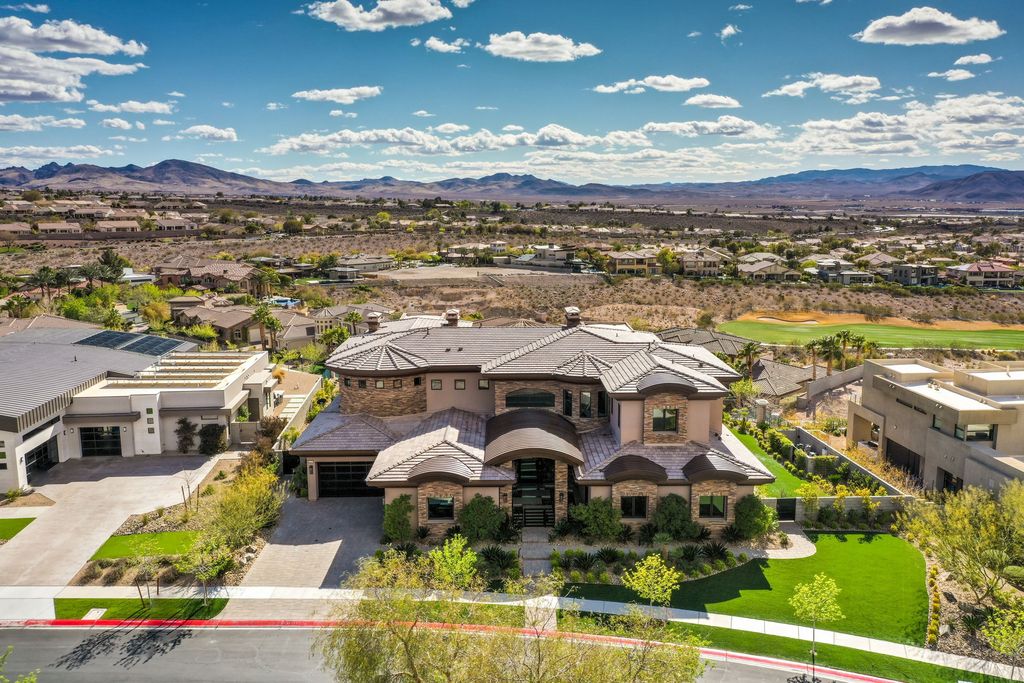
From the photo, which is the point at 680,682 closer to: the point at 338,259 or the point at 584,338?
the point at 584,338

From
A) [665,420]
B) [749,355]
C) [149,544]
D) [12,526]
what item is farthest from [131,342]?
[749,355]

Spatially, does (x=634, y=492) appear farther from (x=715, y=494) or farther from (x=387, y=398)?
(x=387, y=398)

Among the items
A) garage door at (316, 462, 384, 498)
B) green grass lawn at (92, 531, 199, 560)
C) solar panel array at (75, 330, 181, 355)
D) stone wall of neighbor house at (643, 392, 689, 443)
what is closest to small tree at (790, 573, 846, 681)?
stone wall of neighbor house at (643, 392, 689, 443)

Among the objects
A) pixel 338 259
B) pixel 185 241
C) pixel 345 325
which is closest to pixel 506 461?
pixel 345 325

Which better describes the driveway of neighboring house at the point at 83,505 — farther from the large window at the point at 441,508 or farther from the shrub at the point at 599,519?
the shrub at the point at 599,519

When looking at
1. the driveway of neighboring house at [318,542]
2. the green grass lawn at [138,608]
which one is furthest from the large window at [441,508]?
the green grass lawn at [138,608]

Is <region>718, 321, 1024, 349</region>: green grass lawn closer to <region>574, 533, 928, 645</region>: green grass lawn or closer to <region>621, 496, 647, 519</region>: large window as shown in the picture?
<region>574, 533, 928, 645</region>: green grass lawn
